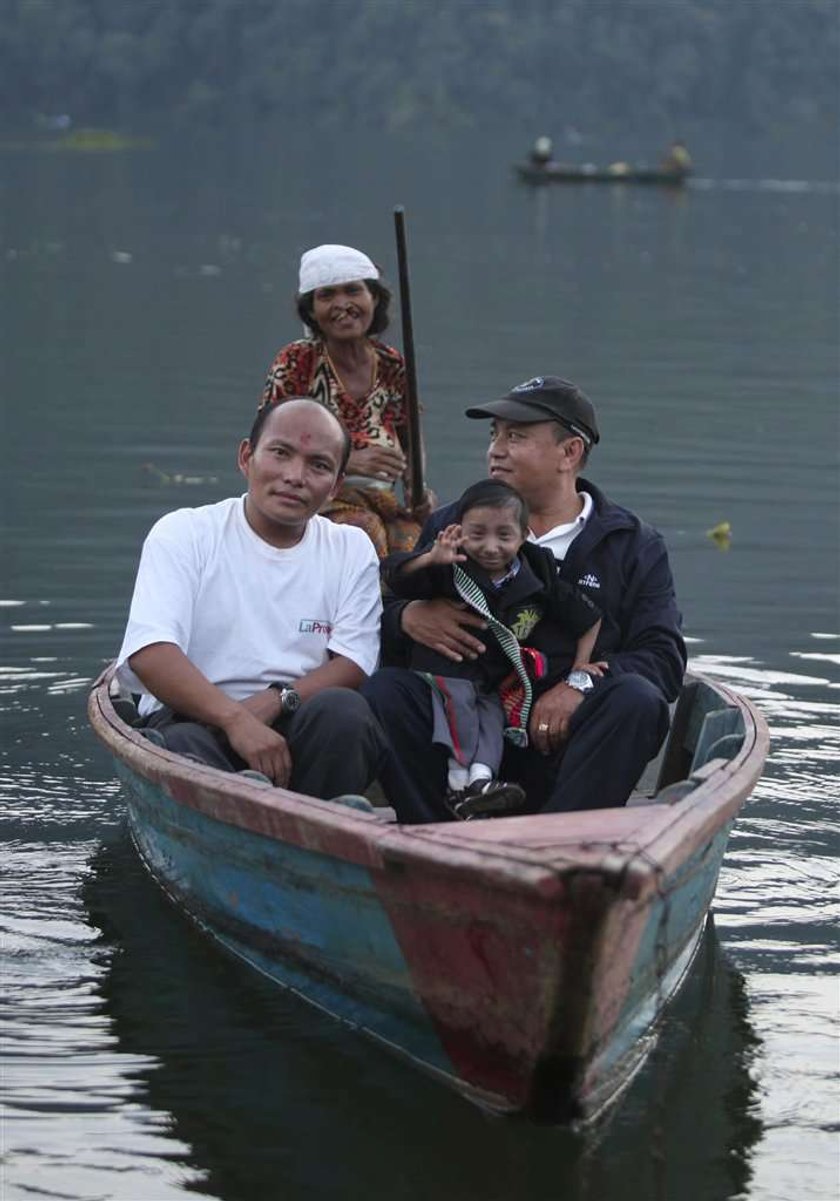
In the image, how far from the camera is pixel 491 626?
562 cm

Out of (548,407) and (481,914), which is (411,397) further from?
(481,914)

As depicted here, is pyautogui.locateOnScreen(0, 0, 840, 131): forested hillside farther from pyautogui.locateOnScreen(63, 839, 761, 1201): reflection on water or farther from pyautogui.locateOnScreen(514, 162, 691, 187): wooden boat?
pyautogui.locateOnScreen(63, 839, 761, 1201): reflection on water

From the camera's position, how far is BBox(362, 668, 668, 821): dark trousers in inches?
216

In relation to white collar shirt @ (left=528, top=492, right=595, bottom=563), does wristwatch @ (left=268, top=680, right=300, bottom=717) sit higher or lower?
lower

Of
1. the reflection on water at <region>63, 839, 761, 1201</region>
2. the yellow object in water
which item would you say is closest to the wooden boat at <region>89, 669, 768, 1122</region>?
the reflection on water at <region>63, 839, 761, 1201</region>

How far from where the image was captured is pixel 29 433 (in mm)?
14750

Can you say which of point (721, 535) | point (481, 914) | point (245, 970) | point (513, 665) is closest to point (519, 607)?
point (513, 665)

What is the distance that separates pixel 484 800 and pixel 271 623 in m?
0.74

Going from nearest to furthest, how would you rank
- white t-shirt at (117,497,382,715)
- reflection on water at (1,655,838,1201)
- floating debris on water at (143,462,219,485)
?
reflection on water at (1,655,838,1201) < white t-shirt at (117,497,382,715) < floating debris on water at (143,462,219,485)

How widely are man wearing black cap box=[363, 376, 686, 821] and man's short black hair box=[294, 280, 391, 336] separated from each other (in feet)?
4.29

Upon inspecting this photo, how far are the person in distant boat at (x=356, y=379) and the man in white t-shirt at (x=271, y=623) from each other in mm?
1295

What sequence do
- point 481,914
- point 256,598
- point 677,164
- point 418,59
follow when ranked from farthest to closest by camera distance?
point 418,59
point 677,164
point 256,598
point 481,914

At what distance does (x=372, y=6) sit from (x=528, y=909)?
310 ft

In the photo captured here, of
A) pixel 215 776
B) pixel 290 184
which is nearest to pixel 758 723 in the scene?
pixel 215 776
